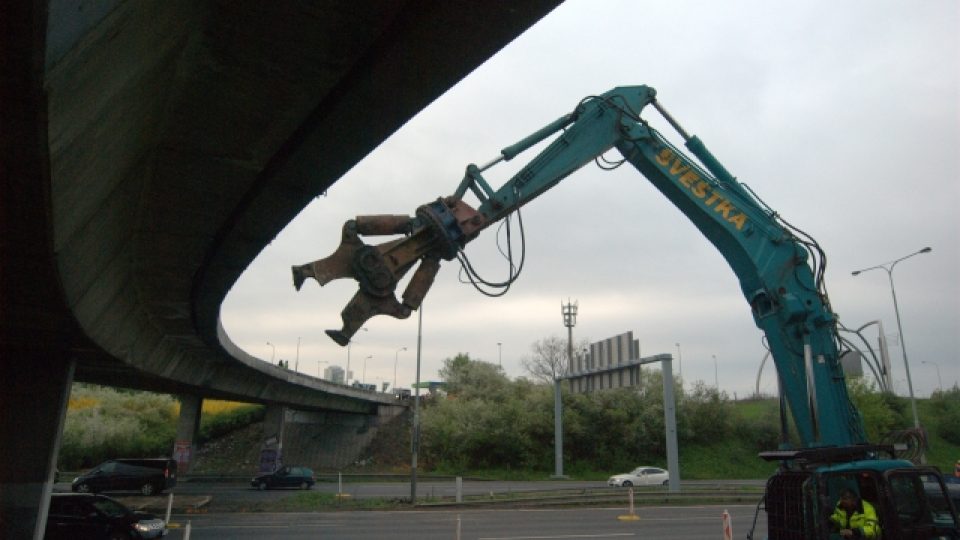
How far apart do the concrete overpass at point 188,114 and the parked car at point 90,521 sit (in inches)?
314

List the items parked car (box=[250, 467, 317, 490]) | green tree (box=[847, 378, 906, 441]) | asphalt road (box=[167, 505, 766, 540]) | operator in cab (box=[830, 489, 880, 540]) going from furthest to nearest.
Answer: green tree (box=[847, 378, 906, 441]) < parked car (box=[250, 467, 317, 490]) < asphalt road (box=[167, 505, 766, 540]) < operator in cab (box=[830, 489, 880, 540])

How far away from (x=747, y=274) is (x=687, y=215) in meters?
1.38

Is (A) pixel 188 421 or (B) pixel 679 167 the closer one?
(B) pixel 679 167

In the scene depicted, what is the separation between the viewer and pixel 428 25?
4047mm

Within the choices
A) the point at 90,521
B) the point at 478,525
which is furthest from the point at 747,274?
the point at 90,521

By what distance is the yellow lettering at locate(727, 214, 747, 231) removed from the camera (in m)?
9.70

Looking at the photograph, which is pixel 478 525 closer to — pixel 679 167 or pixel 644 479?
pixel 679 167

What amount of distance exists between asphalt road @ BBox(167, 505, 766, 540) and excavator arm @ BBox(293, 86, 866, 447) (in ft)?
29.0

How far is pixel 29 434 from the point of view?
43.4 feet

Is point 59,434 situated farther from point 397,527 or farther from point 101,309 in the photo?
point 397,527

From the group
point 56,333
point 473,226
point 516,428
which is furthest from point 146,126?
point 516,428

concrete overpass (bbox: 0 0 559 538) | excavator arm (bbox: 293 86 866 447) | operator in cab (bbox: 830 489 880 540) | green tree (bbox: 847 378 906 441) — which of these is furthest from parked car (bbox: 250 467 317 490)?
green tree (bbox: 847 378 906 441)

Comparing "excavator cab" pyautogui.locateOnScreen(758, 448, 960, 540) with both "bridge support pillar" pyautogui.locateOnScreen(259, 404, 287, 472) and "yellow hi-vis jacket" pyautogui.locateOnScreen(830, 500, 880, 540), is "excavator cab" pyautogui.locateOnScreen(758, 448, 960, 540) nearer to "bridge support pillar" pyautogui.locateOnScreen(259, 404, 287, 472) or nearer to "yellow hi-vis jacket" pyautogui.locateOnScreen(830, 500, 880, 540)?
"yellow hi-vis jacket" pyautogui.locateOnScreen(830, 500, 880, 540)

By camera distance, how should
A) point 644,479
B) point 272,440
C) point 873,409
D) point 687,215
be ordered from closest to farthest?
point 687,215 → point 644,479 → point 873,409 → point 272,440
